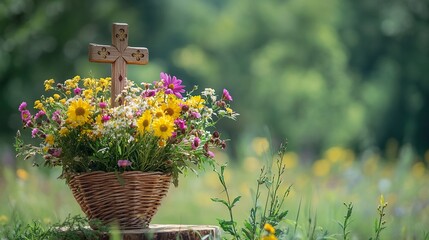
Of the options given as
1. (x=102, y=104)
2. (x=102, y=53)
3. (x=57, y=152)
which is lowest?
(x=57, y=152)

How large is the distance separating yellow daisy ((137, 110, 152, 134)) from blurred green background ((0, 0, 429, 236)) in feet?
27.3

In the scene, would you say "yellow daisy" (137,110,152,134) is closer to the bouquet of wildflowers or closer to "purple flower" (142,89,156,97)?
the bouquet of wildflowers

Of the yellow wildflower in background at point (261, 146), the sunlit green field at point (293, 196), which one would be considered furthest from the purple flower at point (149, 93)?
the sunlit green field at point (293, 196)

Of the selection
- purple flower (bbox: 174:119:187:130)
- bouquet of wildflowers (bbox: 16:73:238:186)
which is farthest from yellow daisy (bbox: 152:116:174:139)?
purple flower (bbox: 174:119:187:130)

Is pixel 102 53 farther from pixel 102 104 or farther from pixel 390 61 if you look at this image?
pixel 390 61

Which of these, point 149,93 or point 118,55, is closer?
point 149,93

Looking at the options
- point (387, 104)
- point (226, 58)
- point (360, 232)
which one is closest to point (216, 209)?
point (360, 232)

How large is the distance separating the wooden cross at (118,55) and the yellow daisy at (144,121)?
1.22ft

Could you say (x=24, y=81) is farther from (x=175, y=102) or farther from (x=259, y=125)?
(x=175, y=102)

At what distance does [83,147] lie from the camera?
3.90 metres

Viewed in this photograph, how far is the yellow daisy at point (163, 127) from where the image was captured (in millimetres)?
3689

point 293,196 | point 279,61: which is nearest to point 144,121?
point 293,196

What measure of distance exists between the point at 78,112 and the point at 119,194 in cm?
44

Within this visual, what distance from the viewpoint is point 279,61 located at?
18172 mm
